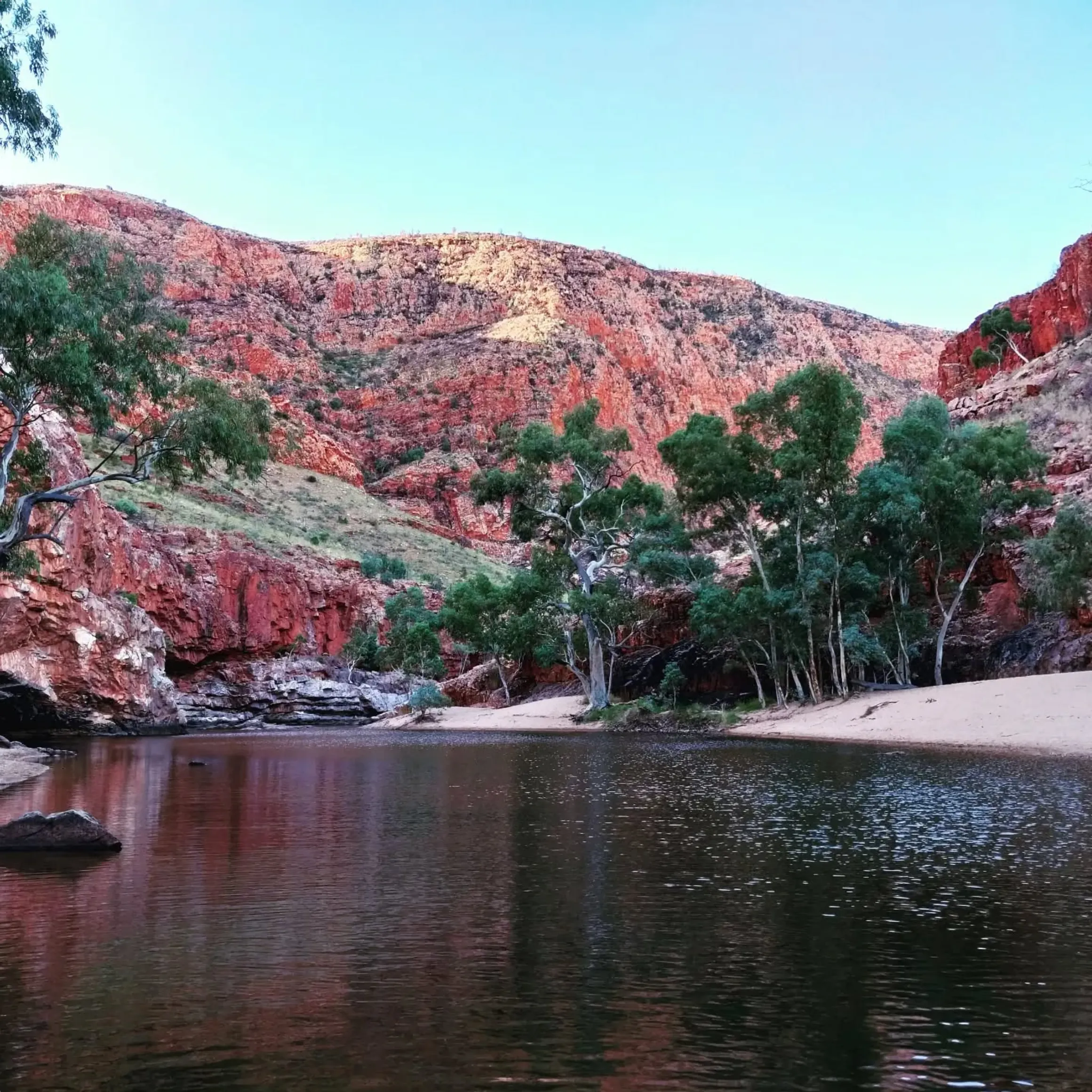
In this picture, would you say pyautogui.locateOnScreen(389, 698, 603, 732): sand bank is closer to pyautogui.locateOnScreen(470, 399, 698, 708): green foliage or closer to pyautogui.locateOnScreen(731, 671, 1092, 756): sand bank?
pyautogui.locateOnScreen(470, 399, 698, 708): green foliage

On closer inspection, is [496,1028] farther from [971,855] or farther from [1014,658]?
[1014,658]

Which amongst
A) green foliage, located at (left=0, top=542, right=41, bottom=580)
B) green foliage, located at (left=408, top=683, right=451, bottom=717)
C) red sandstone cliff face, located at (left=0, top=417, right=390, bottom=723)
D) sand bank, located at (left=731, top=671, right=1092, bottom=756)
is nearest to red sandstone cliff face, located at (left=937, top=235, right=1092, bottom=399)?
sand bank, located at (left=731, top=671, right=1092, bottom=756)

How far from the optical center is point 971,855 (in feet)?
31.0

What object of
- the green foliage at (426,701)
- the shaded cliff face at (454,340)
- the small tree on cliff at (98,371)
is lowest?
the green foliage at (426,701)

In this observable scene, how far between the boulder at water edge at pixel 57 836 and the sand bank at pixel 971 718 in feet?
61.0

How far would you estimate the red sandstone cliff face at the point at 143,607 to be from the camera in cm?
3750

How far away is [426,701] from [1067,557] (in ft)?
101

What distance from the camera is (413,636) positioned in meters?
58.2

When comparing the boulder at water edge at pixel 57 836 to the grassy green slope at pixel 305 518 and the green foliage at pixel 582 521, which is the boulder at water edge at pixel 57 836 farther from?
the grassy green slope at pixel 305 518

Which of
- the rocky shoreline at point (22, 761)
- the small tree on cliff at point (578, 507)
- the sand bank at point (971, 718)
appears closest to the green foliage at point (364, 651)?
the small tree on cliff at point (578, 507)

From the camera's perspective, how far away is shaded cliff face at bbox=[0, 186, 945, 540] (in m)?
95.8

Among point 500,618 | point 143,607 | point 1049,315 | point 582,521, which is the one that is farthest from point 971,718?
point 143,607

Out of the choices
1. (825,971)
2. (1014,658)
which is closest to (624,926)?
(825,971)

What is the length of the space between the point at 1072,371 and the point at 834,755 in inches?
1272
